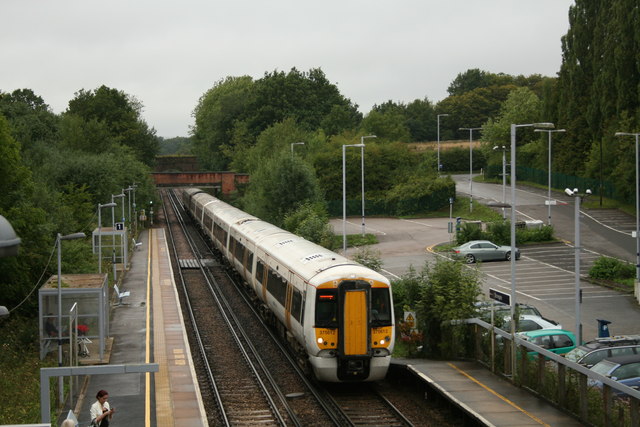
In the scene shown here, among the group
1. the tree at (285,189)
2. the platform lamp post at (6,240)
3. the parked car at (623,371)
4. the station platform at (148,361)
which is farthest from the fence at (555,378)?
the tree at (285,189)

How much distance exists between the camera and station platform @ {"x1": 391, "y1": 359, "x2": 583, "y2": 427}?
16312mm

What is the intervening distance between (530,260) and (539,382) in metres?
26.8

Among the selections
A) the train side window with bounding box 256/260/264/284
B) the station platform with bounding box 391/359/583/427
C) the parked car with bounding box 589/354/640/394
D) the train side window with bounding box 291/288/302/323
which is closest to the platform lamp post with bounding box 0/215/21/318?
the station platform with bounding box 391/359/583/427

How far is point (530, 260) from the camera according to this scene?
44.2 m

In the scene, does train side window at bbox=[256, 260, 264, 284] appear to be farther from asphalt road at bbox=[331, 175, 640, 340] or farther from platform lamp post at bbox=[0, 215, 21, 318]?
platform lamp post at bbox=[0, 215, 21, 318]

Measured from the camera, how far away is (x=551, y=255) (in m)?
45.4

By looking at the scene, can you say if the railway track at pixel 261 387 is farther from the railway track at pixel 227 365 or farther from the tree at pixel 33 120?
the tree at pixel 33 120

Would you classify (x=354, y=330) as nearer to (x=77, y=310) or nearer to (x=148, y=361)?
(x=148, y=361)

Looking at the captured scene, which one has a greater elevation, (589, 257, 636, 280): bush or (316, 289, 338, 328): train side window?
(316, 289, 338, 328): train side window

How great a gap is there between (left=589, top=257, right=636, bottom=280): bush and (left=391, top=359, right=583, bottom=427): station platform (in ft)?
63.5

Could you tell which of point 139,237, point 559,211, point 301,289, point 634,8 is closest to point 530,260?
point 559,211

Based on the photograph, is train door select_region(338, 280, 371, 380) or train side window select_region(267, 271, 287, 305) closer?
train door select_region(338, 280, 371, 380)

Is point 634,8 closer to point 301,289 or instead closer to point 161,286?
point 161,286

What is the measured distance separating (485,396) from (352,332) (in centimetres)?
333
